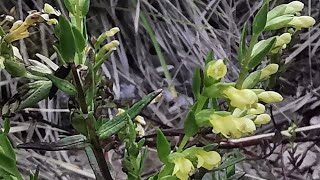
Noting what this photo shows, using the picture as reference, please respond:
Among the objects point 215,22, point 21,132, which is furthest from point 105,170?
point 215,22

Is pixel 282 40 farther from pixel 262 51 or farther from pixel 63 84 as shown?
pixel 63 84

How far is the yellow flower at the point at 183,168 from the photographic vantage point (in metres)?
0.53

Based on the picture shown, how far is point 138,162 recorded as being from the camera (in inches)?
24.1

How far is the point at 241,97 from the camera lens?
520 mm

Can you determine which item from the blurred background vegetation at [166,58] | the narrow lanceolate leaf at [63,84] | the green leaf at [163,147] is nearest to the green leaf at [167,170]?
the green leaf at [163,147]

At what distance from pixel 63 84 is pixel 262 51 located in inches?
7.2

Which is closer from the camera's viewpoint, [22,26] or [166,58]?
[22,26]

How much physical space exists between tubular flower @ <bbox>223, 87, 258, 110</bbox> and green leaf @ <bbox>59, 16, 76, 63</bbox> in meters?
0.14

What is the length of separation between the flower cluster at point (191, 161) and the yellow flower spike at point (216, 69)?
0.22 ft

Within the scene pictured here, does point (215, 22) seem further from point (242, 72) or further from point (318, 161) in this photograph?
point (242, 72)

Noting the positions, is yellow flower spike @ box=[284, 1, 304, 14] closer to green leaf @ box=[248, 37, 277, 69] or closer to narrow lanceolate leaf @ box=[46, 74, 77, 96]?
green leaf @ box=[248, 37, 277, 69]

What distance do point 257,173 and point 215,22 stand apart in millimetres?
426

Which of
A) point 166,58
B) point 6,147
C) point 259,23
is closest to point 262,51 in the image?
point 259,23

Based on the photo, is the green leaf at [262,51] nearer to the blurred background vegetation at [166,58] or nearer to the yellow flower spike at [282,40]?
the yellow flower spike at [282,40]
